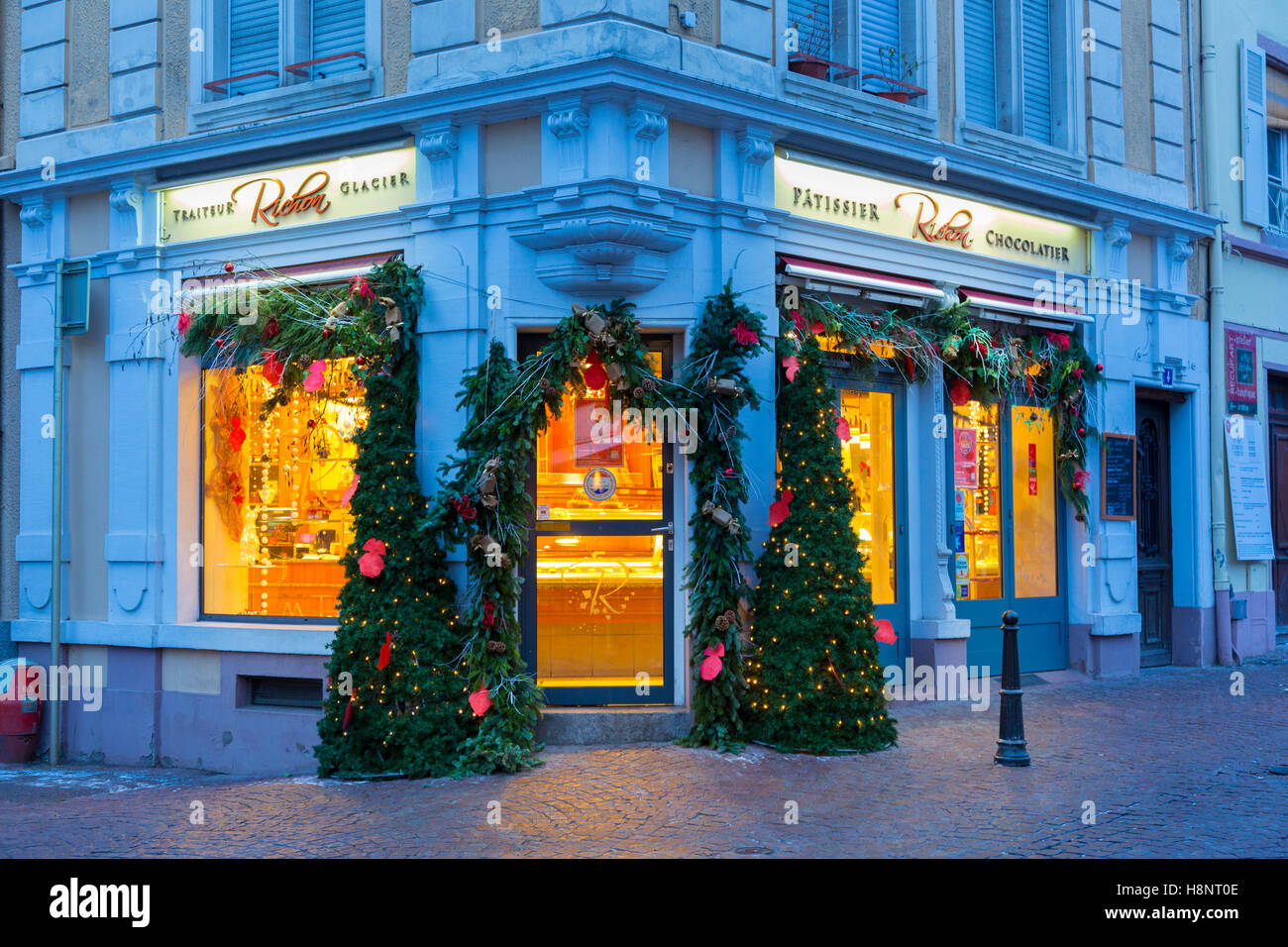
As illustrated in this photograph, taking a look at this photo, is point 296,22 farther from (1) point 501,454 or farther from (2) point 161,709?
(2) point 161,709

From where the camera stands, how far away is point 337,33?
10.2 metres

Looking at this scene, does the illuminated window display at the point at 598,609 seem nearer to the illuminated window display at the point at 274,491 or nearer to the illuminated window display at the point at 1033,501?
the illuminated window display at the point at 274,491

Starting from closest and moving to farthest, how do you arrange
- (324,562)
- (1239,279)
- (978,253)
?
(324,562) → (978,253) → (1239,279)

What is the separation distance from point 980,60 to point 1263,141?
462 cm

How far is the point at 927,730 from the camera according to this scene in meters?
9.54

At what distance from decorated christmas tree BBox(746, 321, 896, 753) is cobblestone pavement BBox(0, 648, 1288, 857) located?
23cm

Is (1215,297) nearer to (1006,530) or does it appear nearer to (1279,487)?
(1279,487)

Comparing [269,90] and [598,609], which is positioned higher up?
[269,90]

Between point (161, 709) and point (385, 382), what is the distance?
373 centimetres

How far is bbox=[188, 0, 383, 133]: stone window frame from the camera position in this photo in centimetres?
973

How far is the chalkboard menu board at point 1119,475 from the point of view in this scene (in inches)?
484

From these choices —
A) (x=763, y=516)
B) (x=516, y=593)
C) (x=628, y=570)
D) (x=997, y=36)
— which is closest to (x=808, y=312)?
(x=763, y=516)

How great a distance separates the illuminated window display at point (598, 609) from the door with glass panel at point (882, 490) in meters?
2.29

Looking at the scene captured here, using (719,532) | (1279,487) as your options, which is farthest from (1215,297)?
(719,532)
